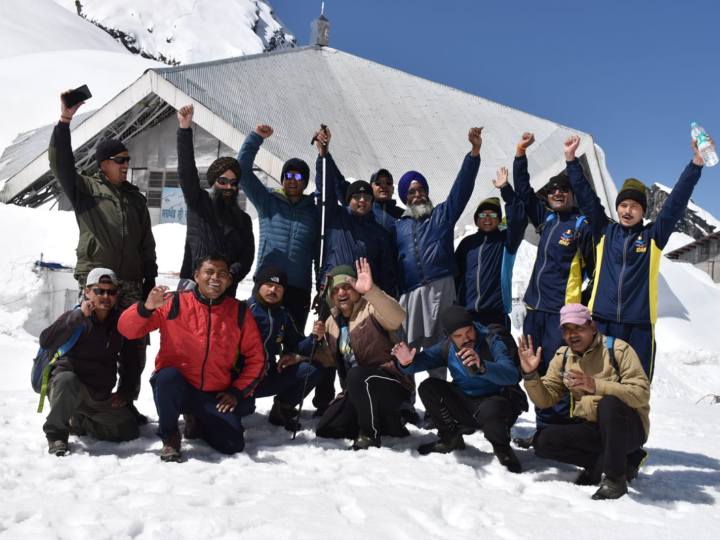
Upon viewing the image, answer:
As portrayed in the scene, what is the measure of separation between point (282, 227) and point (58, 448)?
7.43ft

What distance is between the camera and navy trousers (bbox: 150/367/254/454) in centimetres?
391

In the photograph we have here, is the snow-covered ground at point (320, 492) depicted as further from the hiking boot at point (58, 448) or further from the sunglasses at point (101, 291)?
the sunglasses at point (101, 291)

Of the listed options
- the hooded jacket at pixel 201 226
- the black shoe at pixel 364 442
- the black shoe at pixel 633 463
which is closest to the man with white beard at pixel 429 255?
the black shoe at pixel 364 442

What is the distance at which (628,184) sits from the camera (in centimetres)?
418

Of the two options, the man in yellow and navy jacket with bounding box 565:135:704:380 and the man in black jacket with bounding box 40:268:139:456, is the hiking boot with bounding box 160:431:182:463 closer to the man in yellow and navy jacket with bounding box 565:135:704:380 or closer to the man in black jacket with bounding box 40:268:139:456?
the man in black jacket with bounding box 40:268:139:456

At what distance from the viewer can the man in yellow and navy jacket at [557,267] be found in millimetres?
4512

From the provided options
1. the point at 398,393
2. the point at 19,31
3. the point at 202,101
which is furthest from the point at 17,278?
the point at 19,31

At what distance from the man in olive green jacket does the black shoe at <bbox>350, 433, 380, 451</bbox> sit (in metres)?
1.64

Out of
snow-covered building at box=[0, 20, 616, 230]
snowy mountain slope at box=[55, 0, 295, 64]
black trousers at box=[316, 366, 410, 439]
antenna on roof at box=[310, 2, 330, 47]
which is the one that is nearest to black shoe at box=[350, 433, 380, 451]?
black trousers at box=[316, 366, 410, 439]

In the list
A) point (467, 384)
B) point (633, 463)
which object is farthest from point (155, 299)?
point (633, 463)

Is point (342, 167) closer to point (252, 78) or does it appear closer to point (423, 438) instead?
point (252, 78)

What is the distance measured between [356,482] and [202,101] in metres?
12.0

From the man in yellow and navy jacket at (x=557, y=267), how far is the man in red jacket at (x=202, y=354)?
2108 millimetres

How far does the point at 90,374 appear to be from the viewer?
4.09 meters
